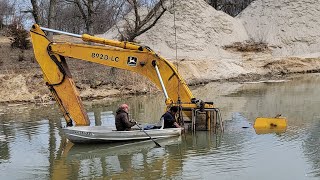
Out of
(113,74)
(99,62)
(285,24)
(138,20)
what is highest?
(285,24)

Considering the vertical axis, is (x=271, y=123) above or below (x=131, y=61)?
below

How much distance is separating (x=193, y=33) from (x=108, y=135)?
3149 cm

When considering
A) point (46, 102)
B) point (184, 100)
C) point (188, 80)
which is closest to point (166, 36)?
point (188, 80)

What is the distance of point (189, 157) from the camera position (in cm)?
1205

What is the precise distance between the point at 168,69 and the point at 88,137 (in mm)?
3304

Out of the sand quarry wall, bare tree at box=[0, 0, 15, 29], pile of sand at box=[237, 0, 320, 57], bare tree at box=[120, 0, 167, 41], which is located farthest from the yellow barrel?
bare tree at box=[0, 0, 15, 29]

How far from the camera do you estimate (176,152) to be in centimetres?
1262

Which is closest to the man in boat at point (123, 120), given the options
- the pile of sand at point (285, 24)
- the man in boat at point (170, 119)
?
the man in boat at point (170, 119)

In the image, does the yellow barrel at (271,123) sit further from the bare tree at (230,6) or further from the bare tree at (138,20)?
the bare tree at (230,6)

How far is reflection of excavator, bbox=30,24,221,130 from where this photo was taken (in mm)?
14125

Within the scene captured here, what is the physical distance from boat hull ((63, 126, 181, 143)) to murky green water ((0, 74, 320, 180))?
8.3 inches

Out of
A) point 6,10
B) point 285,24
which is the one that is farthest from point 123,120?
point 6,10

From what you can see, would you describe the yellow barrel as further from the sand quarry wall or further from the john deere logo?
the sand quarry wall

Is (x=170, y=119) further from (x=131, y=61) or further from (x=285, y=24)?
(x=285, y=24)
